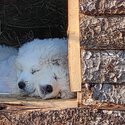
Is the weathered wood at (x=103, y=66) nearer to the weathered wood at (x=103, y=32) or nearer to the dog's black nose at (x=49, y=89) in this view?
the weathered wood at (x=103, y=32)

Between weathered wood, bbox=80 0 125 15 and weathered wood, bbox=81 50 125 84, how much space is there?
14cm

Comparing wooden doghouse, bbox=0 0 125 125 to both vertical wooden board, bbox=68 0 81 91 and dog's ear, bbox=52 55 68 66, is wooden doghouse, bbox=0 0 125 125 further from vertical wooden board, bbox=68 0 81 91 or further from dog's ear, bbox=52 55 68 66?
dog's ear, bbox=52 55 68 66

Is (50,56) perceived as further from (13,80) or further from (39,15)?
(39,15)

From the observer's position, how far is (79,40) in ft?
5.98

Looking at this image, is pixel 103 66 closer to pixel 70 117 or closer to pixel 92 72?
pixel 92 72

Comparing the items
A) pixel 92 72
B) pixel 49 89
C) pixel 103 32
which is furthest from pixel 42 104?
pixel 103 32

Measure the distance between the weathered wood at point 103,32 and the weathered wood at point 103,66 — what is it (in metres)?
0.02

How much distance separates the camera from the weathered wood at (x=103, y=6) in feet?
5.85

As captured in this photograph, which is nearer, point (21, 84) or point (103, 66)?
point (103, 66)

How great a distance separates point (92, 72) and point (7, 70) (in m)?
0.53

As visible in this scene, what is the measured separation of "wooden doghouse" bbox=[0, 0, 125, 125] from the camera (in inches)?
70.7

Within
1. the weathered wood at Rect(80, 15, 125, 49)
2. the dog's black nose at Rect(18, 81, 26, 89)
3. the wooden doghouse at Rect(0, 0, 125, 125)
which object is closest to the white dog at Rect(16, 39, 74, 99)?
the dog's black nose at Rect(18, 81, 26, 89)

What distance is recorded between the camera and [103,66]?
1.82 meters

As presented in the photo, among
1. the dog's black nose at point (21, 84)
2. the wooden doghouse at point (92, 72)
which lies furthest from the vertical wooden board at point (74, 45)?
the dog's black nose at point (21, 84)
